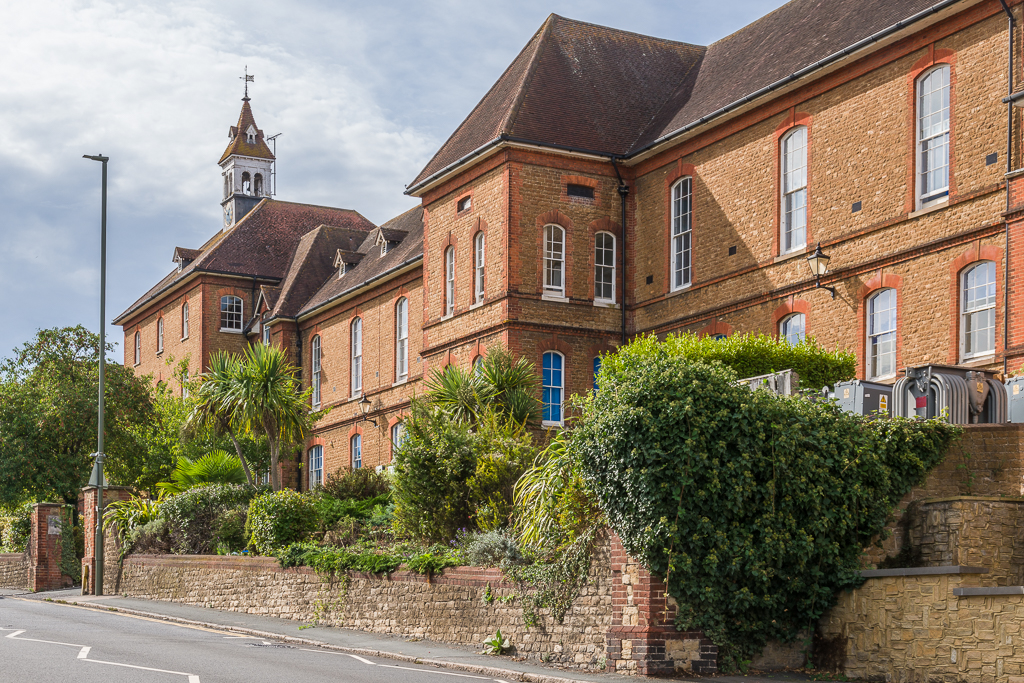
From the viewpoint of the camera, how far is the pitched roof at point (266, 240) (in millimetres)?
52719

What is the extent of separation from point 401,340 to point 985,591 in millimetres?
28664

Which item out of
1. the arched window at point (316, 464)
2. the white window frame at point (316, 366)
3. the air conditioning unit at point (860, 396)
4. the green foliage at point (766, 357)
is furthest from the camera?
the white window frame at point (316, 366)

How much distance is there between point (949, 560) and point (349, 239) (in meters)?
40.0

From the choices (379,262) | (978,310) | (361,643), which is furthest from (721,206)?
(379,262)

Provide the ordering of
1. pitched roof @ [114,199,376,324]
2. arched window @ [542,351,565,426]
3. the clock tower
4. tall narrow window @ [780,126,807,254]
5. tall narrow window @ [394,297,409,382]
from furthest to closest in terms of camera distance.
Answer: the clock tower
pitched roof @ [114,199,376,324]
tall narrow window @ [394,297,409,382]
arched window @ [542,351,565,426]
tall narrow window @ [780,126,807,254]

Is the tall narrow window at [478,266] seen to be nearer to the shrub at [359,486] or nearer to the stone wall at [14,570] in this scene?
the shrub at [359,486]

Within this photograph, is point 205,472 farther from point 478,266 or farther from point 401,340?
point 401,340

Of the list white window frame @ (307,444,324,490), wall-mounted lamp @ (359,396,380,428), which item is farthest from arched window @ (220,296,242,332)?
wall-mounted lamp @ (359,396,380,428)

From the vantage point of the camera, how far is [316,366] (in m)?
46.8

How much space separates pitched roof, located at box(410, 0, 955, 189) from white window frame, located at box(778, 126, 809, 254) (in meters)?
1.41

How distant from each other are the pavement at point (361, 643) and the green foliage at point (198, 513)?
4.85ft

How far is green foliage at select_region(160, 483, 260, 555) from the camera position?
27328mm

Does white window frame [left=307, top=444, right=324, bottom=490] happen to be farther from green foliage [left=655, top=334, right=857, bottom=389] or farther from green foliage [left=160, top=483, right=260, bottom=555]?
green foliage [left=655, top=334, right=857, bottom=389]

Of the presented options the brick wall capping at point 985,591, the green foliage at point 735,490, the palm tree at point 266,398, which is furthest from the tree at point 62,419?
the brick wall capping at point 985,591
